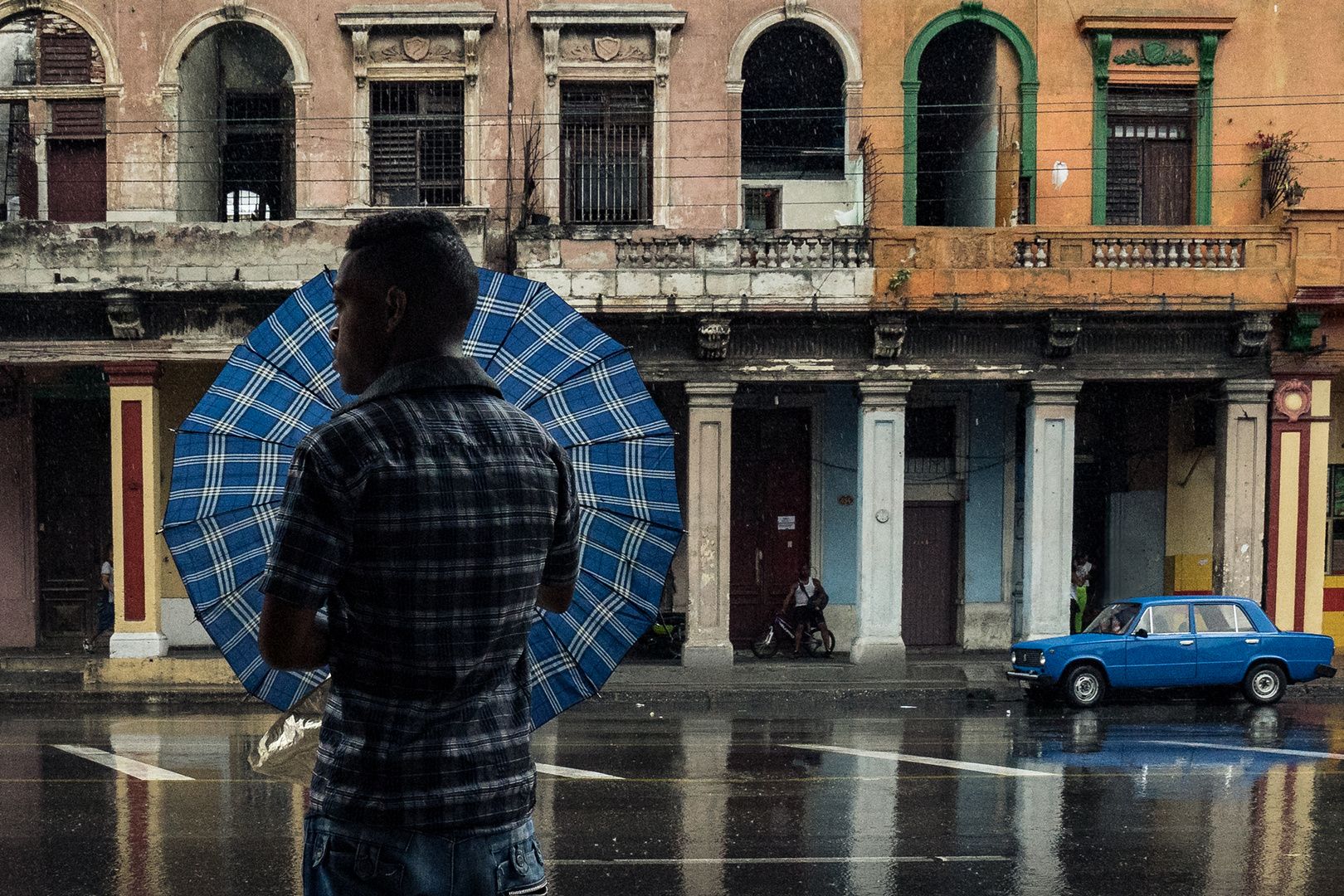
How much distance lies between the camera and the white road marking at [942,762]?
36.6 ft

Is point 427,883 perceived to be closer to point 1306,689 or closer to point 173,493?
point 173,493

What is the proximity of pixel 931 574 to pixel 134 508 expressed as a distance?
39.5 ft

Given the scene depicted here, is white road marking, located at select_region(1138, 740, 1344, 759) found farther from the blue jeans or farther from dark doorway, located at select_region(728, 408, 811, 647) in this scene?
the blue jeans

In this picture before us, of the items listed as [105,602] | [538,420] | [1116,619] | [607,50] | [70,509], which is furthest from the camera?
[70,509]

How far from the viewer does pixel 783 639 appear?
67.8ft

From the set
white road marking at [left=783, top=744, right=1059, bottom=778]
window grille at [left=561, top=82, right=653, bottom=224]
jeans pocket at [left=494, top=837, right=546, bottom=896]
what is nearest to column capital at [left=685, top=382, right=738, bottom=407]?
window grille at [left=561, top=82, right=653, bottom=224]

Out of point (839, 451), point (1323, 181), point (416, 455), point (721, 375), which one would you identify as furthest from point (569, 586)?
point (1323, 181)

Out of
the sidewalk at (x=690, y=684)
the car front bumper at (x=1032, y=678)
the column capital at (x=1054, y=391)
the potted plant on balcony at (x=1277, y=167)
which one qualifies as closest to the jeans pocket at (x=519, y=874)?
the sidewalk at (x=690, y=684)

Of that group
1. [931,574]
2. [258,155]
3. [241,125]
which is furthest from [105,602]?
[931,574]

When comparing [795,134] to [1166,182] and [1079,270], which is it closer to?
[1079,270]

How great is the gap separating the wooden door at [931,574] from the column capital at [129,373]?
456 inches

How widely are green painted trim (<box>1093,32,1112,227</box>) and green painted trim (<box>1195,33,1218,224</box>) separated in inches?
52.4

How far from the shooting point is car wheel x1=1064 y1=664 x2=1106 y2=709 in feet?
52.9

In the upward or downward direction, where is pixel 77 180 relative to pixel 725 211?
upward
